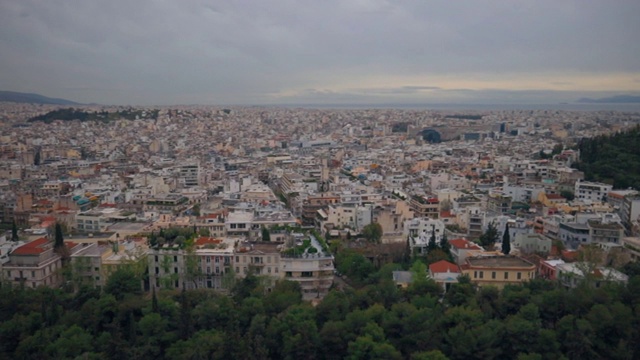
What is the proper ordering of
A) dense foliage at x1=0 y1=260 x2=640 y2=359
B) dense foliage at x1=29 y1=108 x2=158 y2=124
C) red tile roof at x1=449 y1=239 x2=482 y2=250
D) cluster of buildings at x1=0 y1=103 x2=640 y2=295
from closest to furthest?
1. dense foliage at x1=0 y1=260 x2=640 y2=359
2. cluster of buildings at x1=0 y1=103 x2=640 y2=295
3. red tile roof at x1=449 y1=239 x2=482 y2=250
4. dense foliage at x1=29 y1=108 x2=158 y2=124

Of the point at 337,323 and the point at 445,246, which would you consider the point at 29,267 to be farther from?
the point at 445,246

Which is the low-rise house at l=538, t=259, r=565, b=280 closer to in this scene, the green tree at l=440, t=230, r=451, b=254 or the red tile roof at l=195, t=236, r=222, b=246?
the green tree at l=440, t=230, r=451, b=254

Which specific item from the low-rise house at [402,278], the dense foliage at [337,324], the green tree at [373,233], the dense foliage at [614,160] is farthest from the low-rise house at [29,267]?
the dense foliage at [614,160]

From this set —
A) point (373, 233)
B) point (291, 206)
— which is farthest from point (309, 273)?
point (291, 206)

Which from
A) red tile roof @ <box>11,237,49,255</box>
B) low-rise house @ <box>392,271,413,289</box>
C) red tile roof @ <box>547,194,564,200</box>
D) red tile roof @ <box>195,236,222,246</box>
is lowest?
low-rise house @ <box>392,271,413,289</box>

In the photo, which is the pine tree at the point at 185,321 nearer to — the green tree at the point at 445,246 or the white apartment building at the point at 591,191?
the green tree at the point at 445,246

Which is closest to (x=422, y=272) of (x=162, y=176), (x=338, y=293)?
(x=338, y=293)

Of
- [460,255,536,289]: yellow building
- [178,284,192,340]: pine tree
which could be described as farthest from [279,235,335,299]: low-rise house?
[460,255,536,289]: yellow building
